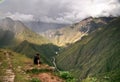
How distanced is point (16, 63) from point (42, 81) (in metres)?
13.8

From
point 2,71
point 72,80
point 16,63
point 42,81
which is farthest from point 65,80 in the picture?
point 16,63

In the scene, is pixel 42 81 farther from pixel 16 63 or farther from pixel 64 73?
pixel 16 63

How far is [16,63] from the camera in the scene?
51062mm

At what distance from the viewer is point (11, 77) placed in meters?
39.2

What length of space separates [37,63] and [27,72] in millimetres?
8703

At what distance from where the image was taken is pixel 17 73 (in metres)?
42.2

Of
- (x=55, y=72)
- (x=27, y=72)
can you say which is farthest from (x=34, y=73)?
(x=55, y=72)

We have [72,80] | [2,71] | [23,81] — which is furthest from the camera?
[2,71]

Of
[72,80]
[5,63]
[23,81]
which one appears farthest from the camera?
[5,63]

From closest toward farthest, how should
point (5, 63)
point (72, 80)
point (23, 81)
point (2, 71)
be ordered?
point (23, 81) < point (72, 80) < point (2, 71) < point (5, 63)

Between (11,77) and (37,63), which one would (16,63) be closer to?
(37,63)

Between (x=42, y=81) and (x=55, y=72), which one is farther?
(x=55, y=72)

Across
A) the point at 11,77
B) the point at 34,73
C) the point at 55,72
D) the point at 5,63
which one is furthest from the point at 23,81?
the point at 5,63

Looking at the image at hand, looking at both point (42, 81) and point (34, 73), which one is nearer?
point (42, 81)
